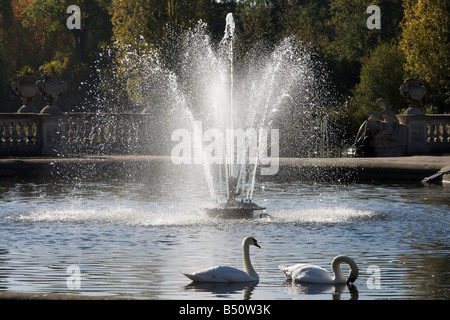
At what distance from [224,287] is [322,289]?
1.12 m

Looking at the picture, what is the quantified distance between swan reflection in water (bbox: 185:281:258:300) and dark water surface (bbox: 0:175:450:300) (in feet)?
0.08

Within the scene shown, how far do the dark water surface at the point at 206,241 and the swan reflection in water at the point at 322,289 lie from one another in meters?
0.02

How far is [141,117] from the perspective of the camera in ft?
106

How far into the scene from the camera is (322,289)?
406 inches

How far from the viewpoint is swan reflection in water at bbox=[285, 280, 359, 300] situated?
10000 millimetres

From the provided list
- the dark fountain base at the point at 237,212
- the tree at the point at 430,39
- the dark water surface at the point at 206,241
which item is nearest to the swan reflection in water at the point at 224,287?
the dark water surface at the point at 206,241

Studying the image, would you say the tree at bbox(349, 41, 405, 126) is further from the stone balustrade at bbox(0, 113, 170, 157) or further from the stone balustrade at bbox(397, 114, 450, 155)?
the stone balustrade at bbox(0, 113, 170, 157)

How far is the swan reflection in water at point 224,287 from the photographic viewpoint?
10.0 meters

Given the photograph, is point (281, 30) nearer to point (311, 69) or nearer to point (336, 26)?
point (311, 69)

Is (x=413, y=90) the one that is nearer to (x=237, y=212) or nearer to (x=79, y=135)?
(x=79, y=135)

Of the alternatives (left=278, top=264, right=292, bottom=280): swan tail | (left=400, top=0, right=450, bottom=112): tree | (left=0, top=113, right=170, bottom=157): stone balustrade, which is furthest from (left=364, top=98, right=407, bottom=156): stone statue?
(left=278, top=264, right=292, bottom=280): swan tail

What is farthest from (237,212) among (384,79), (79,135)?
(384,79)
